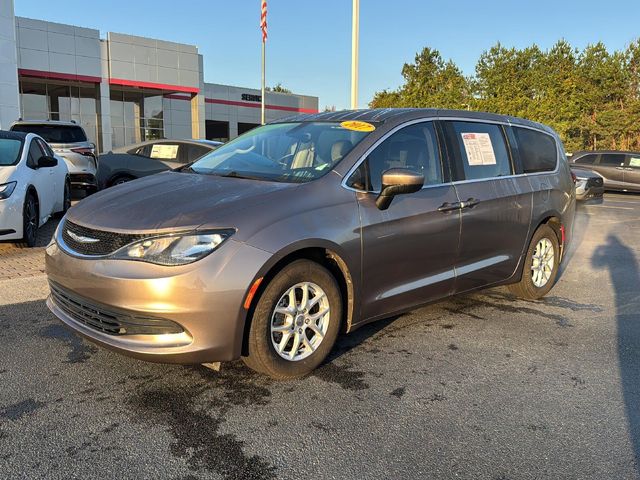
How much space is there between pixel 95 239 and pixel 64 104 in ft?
96.4

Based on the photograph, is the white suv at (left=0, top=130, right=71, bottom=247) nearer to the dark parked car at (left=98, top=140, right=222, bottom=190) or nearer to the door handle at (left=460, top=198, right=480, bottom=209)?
the dark parked car at (left=98, top=140, right=222, bottom=190)

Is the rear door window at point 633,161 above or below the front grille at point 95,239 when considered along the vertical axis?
above

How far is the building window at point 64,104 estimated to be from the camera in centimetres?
2866

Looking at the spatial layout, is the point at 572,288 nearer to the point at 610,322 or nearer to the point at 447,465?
the point at 610,322

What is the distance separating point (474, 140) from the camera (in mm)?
4805

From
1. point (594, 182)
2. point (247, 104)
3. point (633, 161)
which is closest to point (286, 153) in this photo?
point (594, 182)

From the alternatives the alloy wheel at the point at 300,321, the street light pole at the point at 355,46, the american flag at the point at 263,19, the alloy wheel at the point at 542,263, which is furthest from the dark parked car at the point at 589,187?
A: the alloy wheel at the point at 300,321

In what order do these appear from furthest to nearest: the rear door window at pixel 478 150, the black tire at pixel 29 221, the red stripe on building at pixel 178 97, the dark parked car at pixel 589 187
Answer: the red stripe on building at pixel 178 97 < the dark parked car at pixel 589 187 < the black tire at pixel 29 221 < the rear door window at pixel 478 150

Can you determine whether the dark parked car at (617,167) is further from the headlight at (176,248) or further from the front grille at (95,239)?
the front grille at (95,239)

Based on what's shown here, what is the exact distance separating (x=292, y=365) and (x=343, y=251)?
0.78 meters

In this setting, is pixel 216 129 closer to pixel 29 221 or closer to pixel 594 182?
pixel 594 182

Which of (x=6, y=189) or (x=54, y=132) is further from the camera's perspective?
(x=54, y=132)

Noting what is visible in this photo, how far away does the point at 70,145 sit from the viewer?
12305mm

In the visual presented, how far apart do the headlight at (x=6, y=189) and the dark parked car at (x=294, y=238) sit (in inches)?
132
